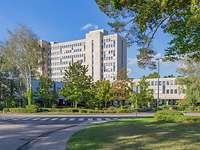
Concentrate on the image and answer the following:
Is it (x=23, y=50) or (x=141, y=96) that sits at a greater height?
(x=23, y=50)

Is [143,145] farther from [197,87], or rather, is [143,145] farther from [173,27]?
[197,87]

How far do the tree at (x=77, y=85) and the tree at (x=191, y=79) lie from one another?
52.3 ft

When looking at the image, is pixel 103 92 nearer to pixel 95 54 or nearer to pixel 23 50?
pixel 23 50

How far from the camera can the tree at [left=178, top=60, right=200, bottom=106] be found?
196ft

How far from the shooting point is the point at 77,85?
58.8 meters

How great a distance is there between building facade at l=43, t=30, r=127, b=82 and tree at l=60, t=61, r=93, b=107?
78.8 m

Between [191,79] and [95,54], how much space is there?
94.1 metres

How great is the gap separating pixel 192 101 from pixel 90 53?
88.6 meters

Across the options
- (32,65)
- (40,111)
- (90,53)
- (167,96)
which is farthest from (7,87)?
(90,53)

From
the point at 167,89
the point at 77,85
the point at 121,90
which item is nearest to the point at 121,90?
the point at 121,90

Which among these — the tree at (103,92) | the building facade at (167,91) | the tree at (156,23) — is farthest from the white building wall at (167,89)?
the tree at (156,23)

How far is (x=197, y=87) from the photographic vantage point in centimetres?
6444

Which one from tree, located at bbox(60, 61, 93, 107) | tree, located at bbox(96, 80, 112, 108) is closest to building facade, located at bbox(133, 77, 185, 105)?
tree, located at bbox(96, 80, 112, 108)

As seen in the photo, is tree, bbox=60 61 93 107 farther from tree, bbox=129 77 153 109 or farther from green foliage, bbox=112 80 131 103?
tree, bbox=129 77 153 109
